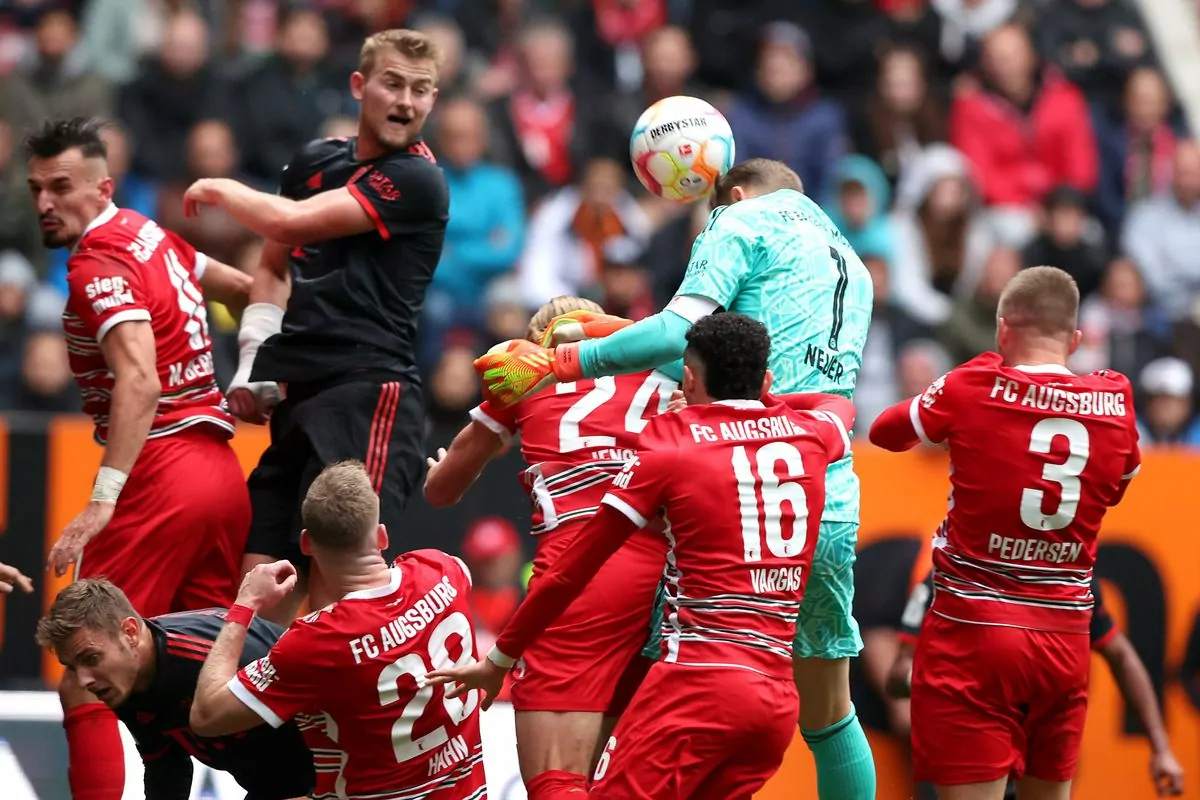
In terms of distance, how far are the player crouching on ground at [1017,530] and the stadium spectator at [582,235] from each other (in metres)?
6.17

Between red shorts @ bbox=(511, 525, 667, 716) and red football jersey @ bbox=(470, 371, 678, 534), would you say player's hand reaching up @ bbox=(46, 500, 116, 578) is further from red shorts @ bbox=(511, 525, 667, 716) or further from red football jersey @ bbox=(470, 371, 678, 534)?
red shorts @ bbox=(511, 525, 667, 716)

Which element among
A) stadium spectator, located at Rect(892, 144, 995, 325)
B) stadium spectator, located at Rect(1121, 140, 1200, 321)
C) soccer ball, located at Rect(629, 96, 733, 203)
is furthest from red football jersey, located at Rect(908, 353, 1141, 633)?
stadium spectator, located at Rect(1121, 140, 1200, 321)

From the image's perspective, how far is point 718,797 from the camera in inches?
230

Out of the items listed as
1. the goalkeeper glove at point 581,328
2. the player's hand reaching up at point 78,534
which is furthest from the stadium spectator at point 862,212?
the player's hand reaching up at point 78,534

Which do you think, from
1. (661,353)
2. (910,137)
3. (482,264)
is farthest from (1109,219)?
(661,353)

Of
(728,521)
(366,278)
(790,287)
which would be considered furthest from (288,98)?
(728,521)

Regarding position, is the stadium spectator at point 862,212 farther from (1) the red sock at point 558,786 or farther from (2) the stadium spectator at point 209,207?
(1) the red sock at point 558,786

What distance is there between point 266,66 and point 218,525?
6774 millimetres

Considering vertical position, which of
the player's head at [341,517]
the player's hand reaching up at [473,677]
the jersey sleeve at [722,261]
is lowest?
the player's hand reaching up at [473,677]

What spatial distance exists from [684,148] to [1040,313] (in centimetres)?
154

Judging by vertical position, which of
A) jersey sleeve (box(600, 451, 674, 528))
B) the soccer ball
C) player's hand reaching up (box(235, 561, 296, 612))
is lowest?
player's hand reaching up (box(235, 561, 296, 612))

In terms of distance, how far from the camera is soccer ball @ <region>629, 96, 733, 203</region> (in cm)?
723

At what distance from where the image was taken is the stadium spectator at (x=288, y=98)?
1302 centimetres

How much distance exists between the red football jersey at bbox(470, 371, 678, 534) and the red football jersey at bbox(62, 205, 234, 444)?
1.21 meters
